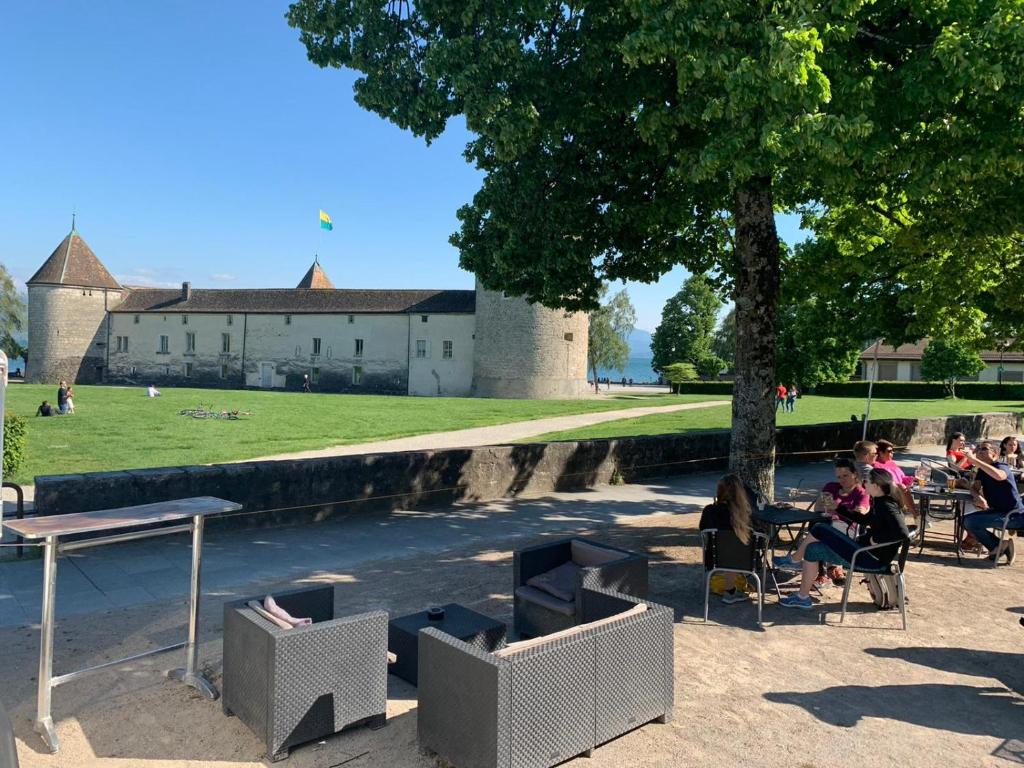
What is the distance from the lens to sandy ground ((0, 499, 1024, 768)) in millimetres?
4297

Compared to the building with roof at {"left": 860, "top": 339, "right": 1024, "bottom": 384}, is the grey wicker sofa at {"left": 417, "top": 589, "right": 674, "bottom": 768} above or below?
below

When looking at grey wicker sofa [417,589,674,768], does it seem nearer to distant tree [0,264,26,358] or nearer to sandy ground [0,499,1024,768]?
sandy ground [0,499,1024,768]

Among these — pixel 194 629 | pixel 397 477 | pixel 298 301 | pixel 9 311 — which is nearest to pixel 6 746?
pixel 194 629

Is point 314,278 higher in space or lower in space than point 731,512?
higher

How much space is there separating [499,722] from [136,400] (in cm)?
3834

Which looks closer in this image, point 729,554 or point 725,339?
point 729,554

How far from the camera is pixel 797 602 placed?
22.9ft

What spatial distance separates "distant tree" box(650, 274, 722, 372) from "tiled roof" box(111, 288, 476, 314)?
19.3 m

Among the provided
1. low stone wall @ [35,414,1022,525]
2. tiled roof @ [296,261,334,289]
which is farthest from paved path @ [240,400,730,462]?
tiled roof @ [296,261,334,289]

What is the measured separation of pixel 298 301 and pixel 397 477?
5533cm

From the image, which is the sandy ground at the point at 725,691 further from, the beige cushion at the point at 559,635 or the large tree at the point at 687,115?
the large tree at the point at 687,115

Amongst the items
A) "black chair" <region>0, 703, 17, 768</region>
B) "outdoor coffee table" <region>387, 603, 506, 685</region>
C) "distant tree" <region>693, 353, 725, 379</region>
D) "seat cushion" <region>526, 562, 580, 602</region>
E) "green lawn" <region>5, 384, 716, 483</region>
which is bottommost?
"green lawn" <region>5, 384, 716, 483</region>

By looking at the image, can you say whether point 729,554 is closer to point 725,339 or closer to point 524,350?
point 524,350

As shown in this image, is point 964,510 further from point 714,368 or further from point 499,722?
point 714,368
